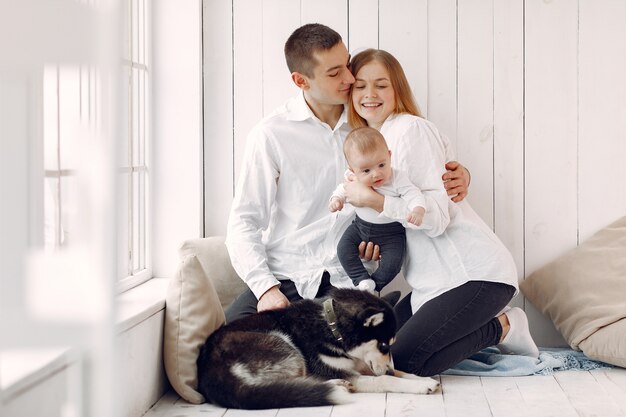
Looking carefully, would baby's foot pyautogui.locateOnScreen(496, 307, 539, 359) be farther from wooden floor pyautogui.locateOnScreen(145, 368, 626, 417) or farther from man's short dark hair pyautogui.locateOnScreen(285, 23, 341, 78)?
man's short dark hair pyautogui.locateOnScreen(285, 23, 341, 78)

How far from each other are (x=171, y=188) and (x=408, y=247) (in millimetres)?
980

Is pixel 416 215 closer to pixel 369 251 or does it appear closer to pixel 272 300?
pixel 369 251

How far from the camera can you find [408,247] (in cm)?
305

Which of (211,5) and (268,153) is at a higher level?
(211,5)

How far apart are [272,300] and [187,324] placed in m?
0.36

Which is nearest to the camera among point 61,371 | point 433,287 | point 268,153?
point 61,371

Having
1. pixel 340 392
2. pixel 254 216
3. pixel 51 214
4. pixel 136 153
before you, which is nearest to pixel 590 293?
pixel 340 392

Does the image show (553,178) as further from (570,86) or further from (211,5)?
(211,5)

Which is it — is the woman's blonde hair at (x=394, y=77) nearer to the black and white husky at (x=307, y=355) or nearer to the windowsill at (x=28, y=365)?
the black and white husky at (x=307, y=355)

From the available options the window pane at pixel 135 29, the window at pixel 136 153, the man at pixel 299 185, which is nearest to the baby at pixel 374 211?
the man at pixel 299 185

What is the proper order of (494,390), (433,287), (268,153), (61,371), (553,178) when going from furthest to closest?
1. (553,178)
2. (268,153)
3. (433,287)
4. (494,390)
5. (61,371)

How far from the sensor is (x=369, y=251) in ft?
9.73

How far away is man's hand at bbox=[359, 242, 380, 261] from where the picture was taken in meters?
2.96

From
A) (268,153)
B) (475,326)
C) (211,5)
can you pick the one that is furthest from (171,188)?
(475,326)
